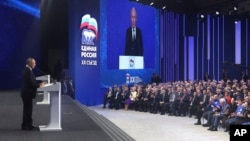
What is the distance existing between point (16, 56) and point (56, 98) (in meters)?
10.9

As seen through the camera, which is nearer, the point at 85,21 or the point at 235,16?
the point at 85,21

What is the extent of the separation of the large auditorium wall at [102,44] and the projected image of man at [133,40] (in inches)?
7.9

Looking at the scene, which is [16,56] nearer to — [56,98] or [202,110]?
[202,110]

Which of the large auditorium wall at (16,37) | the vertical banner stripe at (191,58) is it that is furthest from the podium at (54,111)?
the vertical banner stripe at (191,58)

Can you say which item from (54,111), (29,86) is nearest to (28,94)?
(29,86)

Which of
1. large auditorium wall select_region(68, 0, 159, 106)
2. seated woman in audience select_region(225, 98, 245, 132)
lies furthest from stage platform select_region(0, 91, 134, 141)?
large auditorium wall select_region(68, 0, 159, 106)

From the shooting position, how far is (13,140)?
546cm

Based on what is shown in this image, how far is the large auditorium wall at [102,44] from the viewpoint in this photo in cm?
1723

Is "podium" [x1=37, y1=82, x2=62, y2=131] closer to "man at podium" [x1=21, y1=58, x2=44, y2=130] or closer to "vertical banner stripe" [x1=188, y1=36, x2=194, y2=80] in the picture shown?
"man at podium" [x1=21, y1=58, x2=44, y2=130]

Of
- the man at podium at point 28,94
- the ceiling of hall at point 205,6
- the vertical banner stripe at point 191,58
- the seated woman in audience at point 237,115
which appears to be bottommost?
the seated woman in audience at point 237,115

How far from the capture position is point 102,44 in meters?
18.2

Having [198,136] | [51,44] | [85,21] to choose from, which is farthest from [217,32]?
[198,136]

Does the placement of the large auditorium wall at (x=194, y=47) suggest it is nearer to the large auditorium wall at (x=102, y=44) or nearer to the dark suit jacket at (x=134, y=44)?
the large auditorium wall at (x=102, y=44)

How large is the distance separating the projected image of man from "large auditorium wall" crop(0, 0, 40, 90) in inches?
160
